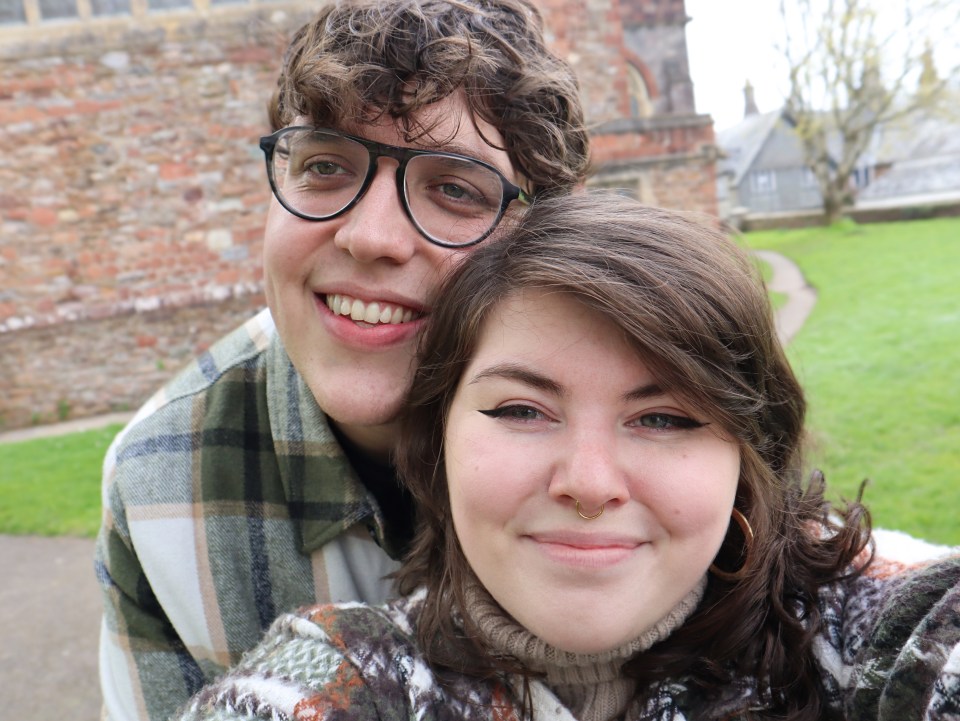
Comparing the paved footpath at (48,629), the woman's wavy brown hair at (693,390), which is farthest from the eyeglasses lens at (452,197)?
the paved footpath at (48,629)

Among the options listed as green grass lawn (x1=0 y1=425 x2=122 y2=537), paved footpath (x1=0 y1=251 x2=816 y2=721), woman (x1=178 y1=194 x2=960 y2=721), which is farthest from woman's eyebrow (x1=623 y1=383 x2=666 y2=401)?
green grass lawn (x1=0 y1=425 x2=122 y2=537)

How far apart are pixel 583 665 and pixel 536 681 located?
0.08 m

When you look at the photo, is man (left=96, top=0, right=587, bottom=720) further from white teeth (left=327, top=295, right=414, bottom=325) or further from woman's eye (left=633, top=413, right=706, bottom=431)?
woman's eye (left=633, top=413, right=706, bottom=431)

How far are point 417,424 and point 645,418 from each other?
1.69 ft

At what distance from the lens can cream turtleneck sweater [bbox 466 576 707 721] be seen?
1284mm

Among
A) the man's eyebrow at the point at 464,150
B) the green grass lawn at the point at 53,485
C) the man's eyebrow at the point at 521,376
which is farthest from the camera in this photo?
the green grass lawn at the point at 53,485

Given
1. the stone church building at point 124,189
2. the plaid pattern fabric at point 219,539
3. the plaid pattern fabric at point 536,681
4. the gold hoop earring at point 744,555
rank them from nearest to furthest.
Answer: the plaid pattern fabric at point 536,681 < the gold hoop earring at point 744,555 < the plaid pattern fabric at point 219,539 < the stone church building at point 124,189

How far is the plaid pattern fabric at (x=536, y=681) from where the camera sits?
3.76 feet

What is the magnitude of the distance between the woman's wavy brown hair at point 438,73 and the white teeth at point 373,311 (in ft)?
1.13

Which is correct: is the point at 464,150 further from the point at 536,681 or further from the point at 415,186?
the point at 536,681

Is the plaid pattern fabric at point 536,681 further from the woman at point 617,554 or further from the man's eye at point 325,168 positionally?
the man's eye at point 325,168

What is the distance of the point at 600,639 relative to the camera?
1204mm

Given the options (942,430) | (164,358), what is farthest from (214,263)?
(942,430)

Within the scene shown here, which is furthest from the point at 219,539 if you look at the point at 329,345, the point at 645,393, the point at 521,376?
the point at 645,393
